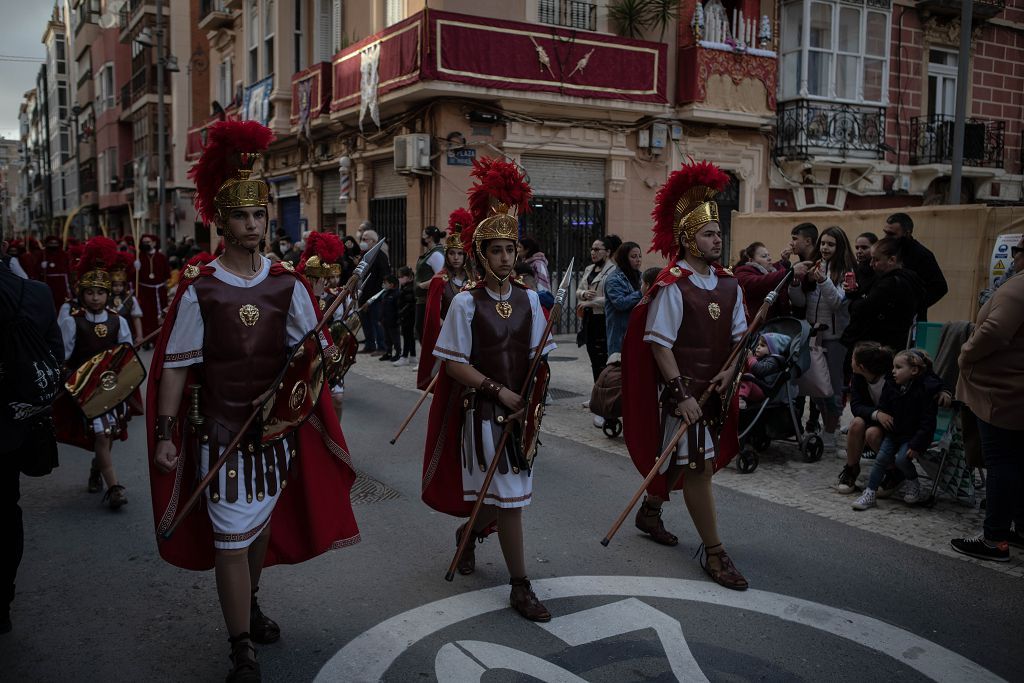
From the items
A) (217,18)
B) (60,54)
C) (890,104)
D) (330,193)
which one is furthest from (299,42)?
(60,54)

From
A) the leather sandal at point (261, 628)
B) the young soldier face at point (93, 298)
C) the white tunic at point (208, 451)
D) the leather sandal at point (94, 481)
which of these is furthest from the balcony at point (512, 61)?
the leather sandal at point (261, 628)

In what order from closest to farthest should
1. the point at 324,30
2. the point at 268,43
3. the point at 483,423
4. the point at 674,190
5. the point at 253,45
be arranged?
the point at 483,423, the point at 674,190, the point at 324,30, the point at 268,43, the point at 253,45

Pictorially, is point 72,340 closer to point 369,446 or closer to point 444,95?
point 369,446

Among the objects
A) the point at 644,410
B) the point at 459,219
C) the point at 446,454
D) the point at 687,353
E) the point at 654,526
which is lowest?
the point at 654,526

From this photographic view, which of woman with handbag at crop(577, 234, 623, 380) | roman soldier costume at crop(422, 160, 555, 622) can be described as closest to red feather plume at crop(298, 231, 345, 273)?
woman with handbag at crop(577, 234, 623, 380)

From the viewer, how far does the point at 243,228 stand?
362 centimetres

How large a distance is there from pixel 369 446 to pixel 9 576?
394 cm

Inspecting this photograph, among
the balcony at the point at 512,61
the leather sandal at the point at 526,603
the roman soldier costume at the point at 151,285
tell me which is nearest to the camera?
the leather sandal at the point at 526,603

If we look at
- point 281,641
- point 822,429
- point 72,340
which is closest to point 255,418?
point 281,641

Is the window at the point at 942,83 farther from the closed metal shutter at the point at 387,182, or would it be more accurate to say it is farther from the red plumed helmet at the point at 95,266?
the red plumed helmet at the point at 95,266

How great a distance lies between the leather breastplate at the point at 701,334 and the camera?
4.68m

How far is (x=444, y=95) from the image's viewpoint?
15.4 m

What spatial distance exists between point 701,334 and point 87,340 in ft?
14.4

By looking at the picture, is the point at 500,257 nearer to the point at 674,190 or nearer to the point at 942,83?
the point at 674,190
